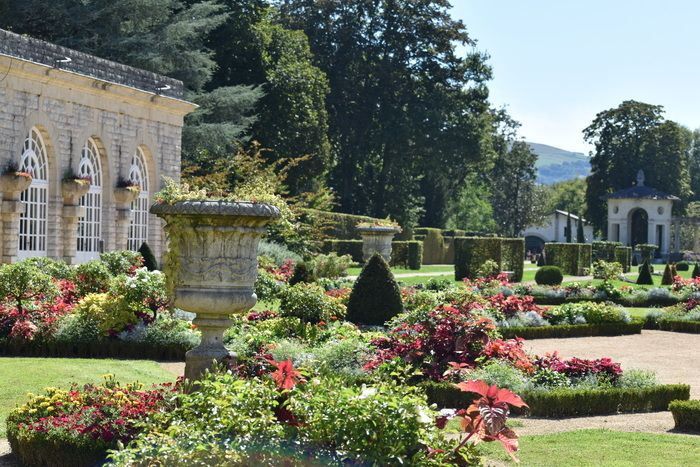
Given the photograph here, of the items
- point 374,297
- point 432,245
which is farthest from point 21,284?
point 432,245

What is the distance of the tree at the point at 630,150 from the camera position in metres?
77.4

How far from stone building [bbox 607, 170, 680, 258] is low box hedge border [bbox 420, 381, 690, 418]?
6113 centimetres

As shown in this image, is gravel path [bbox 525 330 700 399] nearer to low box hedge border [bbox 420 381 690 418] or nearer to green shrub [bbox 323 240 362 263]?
low box hedge border [bbox 420 381 690 418]

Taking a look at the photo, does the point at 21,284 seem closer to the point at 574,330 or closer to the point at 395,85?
the point at 574,330

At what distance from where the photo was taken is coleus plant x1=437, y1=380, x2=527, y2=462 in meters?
6.86

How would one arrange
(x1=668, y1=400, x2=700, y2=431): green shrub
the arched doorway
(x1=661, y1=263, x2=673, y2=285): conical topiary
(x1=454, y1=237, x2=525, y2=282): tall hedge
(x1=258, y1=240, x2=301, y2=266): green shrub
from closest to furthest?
(x1=668, y1=400, x2=700, y2=431): green shrub, (x1=258, y1=240, x2=301, y2=266): green shrub, (x1=454, y1=237, x2=525, y2=282): tall hedge, (x1=661, y1=263, x2=673, y2=285): conical topiary, the arched doorway

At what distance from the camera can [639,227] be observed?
74625 millimetres

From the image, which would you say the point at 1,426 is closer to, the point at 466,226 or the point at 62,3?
the point at 62,3

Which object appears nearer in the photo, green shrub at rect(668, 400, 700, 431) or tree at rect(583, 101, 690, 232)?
green shrub at rect(668, 400, 700, 431)

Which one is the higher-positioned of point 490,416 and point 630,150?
point 630,150

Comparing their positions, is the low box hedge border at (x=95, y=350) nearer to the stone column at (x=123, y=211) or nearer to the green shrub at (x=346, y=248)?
the stone column at (x=123, y=211)

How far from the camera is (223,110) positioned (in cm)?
4019

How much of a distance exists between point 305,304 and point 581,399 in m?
7.08

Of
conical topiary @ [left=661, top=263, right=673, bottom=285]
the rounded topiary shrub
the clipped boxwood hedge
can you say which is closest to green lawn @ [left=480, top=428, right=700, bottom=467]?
the clipped boxwood hedge
